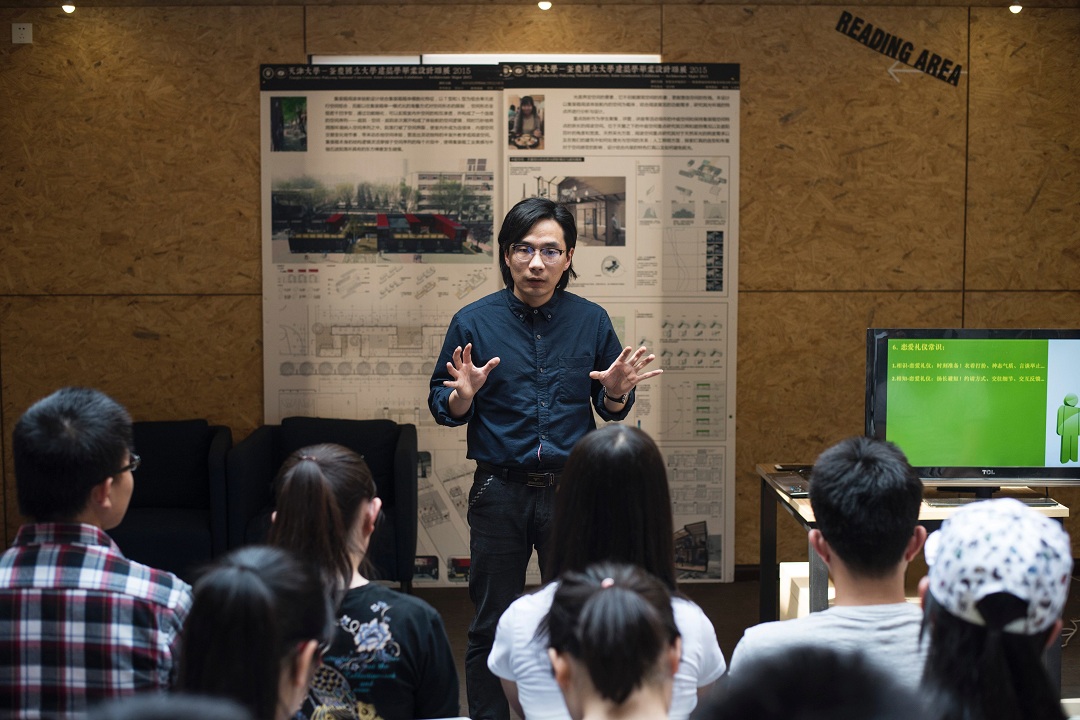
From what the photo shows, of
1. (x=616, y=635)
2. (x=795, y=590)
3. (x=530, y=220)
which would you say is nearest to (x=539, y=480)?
(x=530, y=220)

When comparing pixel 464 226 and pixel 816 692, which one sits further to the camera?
pixel 464 226

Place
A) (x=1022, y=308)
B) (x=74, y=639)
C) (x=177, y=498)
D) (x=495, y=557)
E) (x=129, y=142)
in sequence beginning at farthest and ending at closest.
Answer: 1. (x=1022, y=308)
2. (x=129, y=142)
3. (x=177, y=498)
4. (x=495, y=557)
5. (x=74, y=639)

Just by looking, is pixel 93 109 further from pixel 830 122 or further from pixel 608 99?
pixel 830 122

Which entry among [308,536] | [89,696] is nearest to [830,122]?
[308,536]

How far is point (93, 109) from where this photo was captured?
4625mm

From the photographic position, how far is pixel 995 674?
4.16 ft

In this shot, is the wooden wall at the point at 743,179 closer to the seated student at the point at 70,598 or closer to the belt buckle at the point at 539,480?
the belt buckle at the point at 539,480

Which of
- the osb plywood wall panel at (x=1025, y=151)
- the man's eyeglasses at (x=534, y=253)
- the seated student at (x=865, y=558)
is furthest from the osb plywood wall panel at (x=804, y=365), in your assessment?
the seated student at (x=865, y=558)

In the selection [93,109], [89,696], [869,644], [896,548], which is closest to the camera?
[89,696]

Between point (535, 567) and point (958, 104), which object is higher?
point (958, 104)

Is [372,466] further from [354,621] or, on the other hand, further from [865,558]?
[865,558]

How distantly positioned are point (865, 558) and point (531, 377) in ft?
4.58

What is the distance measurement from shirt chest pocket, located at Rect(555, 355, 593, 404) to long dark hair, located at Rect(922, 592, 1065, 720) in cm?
182

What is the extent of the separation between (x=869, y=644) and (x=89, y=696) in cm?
123
